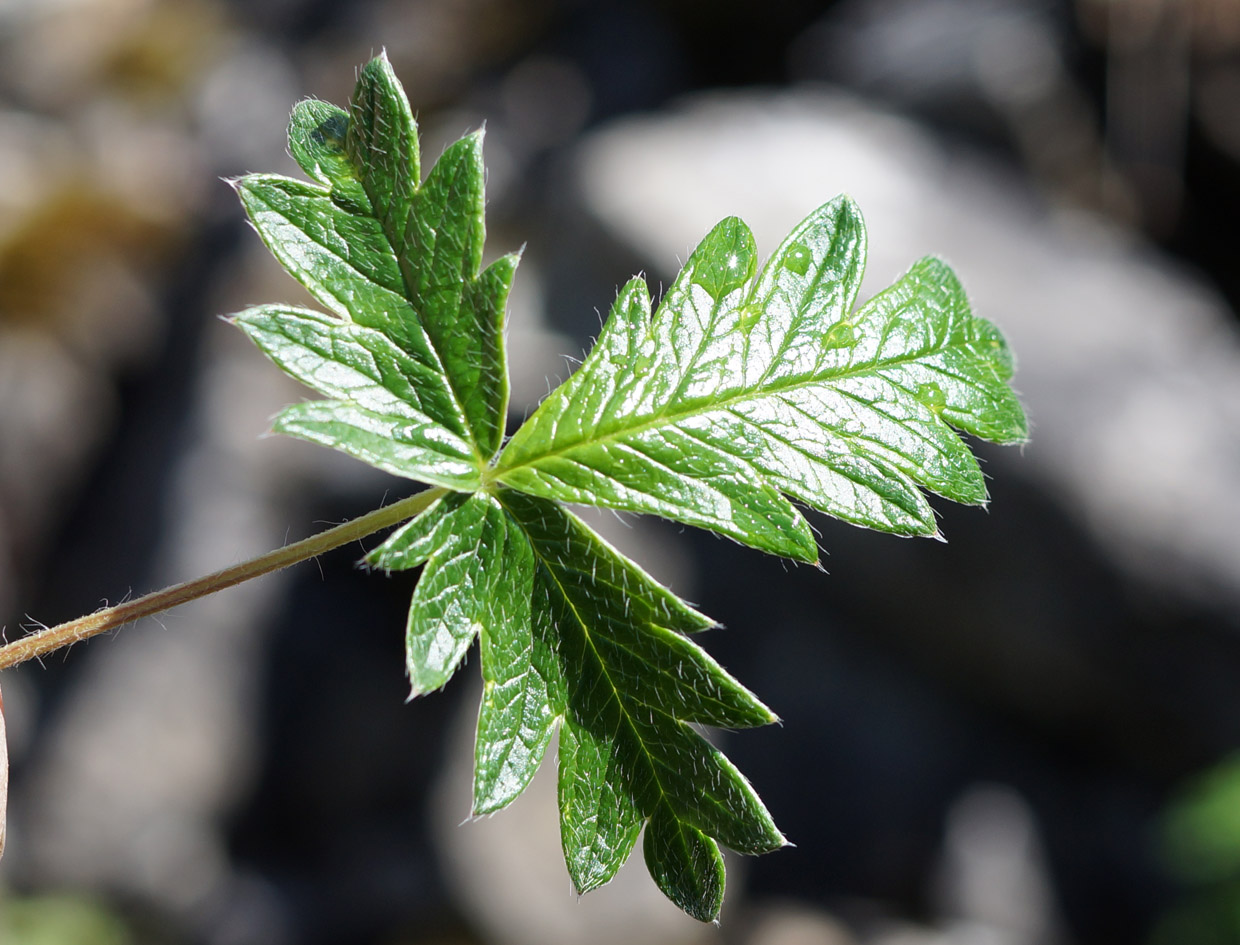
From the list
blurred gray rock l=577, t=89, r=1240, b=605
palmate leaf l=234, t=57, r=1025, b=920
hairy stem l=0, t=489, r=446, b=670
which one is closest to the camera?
hairy stem l=0, t=489, r=446, b=670

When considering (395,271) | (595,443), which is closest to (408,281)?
(395,271)

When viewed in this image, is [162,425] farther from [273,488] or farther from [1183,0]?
[1183,0]

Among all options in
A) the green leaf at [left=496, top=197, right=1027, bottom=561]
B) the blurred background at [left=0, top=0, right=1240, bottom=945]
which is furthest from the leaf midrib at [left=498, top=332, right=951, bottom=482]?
the blurred background at [left=0, top=0, right=1240, bottom=945]

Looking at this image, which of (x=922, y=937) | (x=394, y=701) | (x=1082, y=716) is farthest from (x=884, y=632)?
(x=394, y=701)

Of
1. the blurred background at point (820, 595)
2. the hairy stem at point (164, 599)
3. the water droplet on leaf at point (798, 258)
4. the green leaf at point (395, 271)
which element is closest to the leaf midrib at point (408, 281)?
the green leaf at point (395, 271)

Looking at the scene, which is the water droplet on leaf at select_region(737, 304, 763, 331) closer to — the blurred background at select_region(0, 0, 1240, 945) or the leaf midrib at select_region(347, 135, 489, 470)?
the leaf midrib at select_region(347, 135, 489, 470)

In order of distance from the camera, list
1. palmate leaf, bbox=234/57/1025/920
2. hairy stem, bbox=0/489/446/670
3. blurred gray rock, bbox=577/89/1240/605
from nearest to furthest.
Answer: hairy stem, bbox=0/489/446/670, palmate leaf, bbox=234/57/1025/920, blurred gray rock, bbox=577/89/1240/605
